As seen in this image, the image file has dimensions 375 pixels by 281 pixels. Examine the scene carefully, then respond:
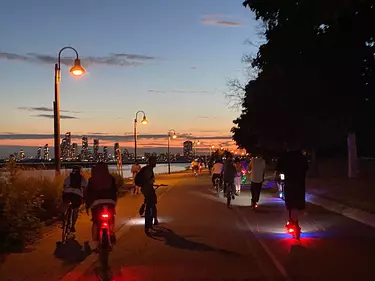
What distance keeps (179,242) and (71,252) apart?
8.17ft

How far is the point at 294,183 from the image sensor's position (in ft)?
41.5

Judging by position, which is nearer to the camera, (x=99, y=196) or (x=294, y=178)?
(x=99, y=196)

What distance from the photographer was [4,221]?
38.6 feet

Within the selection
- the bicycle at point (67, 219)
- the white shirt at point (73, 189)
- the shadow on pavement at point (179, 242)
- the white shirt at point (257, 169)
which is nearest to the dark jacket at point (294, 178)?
the shadow on pavement at point (179, 242)

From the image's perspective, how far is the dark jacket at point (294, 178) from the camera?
1259 centimetres

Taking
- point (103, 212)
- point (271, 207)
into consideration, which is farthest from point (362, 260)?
point (271, 207)

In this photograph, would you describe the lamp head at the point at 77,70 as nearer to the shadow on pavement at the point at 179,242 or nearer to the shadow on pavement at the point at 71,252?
the shadow on pavement at the point at 179,242

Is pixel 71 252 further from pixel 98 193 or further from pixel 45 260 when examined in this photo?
pixel 98 193

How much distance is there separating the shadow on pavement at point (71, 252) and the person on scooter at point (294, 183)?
444 centimetres

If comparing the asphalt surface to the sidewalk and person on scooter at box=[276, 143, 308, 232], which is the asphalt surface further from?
person on scooter at box=[276, 143, 308, 232]

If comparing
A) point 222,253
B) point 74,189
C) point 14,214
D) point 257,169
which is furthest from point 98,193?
point 257,169

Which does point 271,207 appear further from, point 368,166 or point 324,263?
point 368,166

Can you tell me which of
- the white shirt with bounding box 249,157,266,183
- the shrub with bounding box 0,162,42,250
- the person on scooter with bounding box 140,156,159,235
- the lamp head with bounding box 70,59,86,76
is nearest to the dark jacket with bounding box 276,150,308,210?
the person on scooter with bounding box 140,156,159,235

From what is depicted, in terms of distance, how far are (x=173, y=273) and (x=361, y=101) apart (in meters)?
21.7
